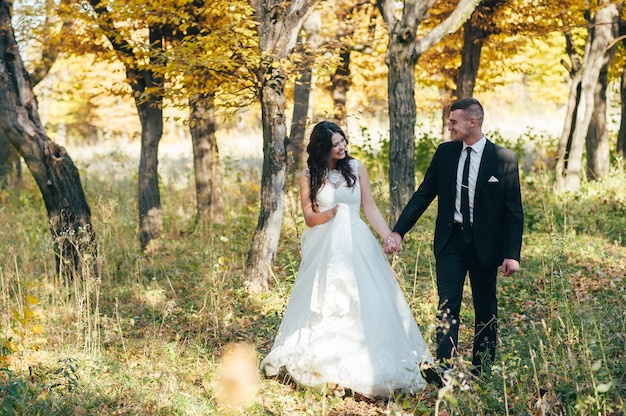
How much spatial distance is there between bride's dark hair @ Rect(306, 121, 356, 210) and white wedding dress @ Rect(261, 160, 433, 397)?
69 millimetres

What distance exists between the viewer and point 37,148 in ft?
30.9

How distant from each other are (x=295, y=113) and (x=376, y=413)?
11620 millimetres

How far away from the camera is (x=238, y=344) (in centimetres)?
758

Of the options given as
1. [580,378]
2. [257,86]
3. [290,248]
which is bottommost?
[290,248]

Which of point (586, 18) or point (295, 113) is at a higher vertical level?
point (586, 18)

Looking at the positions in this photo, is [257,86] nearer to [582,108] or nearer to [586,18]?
[582,108]

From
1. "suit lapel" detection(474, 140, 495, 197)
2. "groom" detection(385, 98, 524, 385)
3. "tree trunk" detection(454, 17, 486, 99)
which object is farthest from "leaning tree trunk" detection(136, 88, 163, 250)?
A: "suit lapel" detection(474, 140, 495, 197)

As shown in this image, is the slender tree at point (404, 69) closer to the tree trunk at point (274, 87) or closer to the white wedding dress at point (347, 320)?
the tree trunk at point (274, 87)

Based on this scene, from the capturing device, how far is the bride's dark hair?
6438 mm

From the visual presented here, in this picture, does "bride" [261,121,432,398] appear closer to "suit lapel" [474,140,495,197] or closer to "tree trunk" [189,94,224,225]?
"suit lapel" [474,140,495,197]

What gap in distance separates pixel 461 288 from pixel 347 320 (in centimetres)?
92

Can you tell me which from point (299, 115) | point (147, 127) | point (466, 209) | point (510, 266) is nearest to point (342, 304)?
point (466, 209)

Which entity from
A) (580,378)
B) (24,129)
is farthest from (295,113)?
(580,378)

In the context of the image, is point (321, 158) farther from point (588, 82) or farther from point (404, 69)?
point (588, 82)
